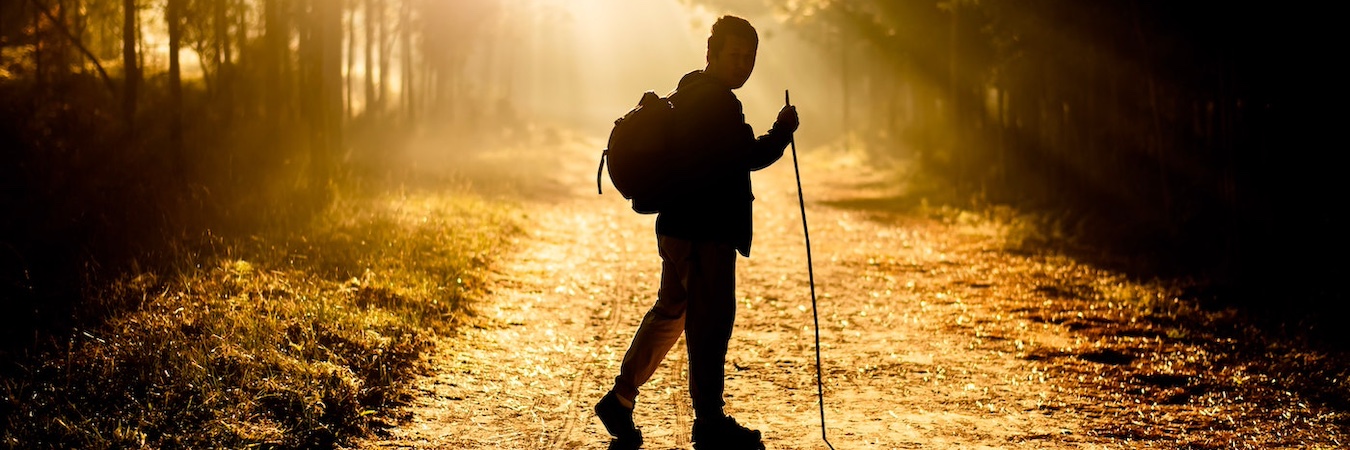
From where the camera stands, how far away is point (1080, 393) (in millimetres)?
→ 6832

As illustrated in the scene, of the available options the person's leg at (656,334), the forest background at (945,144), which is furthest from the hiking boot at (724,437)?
the forest background at (945,144)

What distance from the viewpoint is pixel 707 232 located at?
4.98 meters

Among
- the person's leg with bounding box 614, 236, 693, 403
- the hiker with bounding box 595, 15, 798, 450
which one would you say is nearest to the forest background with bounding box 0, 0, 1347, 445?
the person's leg with bounding box 614, 236, 693, 403

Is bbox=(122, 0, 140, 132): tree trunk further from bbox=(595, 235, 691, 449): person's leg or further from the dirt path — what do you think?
bbox=(595, 235, 691, 449): person's leg

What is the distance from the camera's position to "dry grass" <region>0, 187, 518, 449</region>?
518cm

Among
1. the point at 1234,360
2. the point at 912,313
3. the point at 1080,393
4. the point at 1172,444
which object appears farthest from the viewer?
the point at 912,313

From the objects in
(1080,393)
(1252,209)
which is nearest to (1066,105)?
(1252,209)

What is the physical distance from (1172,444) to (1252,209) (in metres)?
7.19

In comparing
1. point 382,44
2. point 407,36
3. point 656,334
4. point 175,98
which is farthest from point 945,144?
point 656,334

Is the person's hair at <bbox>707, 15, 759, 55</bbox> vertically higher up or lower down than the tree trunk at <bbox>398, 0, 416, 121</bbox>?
lower down

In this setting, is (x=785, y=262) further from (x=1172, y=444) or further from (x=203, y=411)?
(x=203, y=411)

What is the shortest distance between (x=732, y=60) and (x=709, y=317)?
112 centimetres

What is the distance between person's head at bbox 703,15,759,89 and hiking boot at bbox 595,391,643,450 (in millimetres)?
1542

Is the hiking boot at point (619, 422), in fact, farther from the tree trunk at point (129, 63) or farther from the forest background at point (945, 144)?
the tree trunk at point (129, 63)
